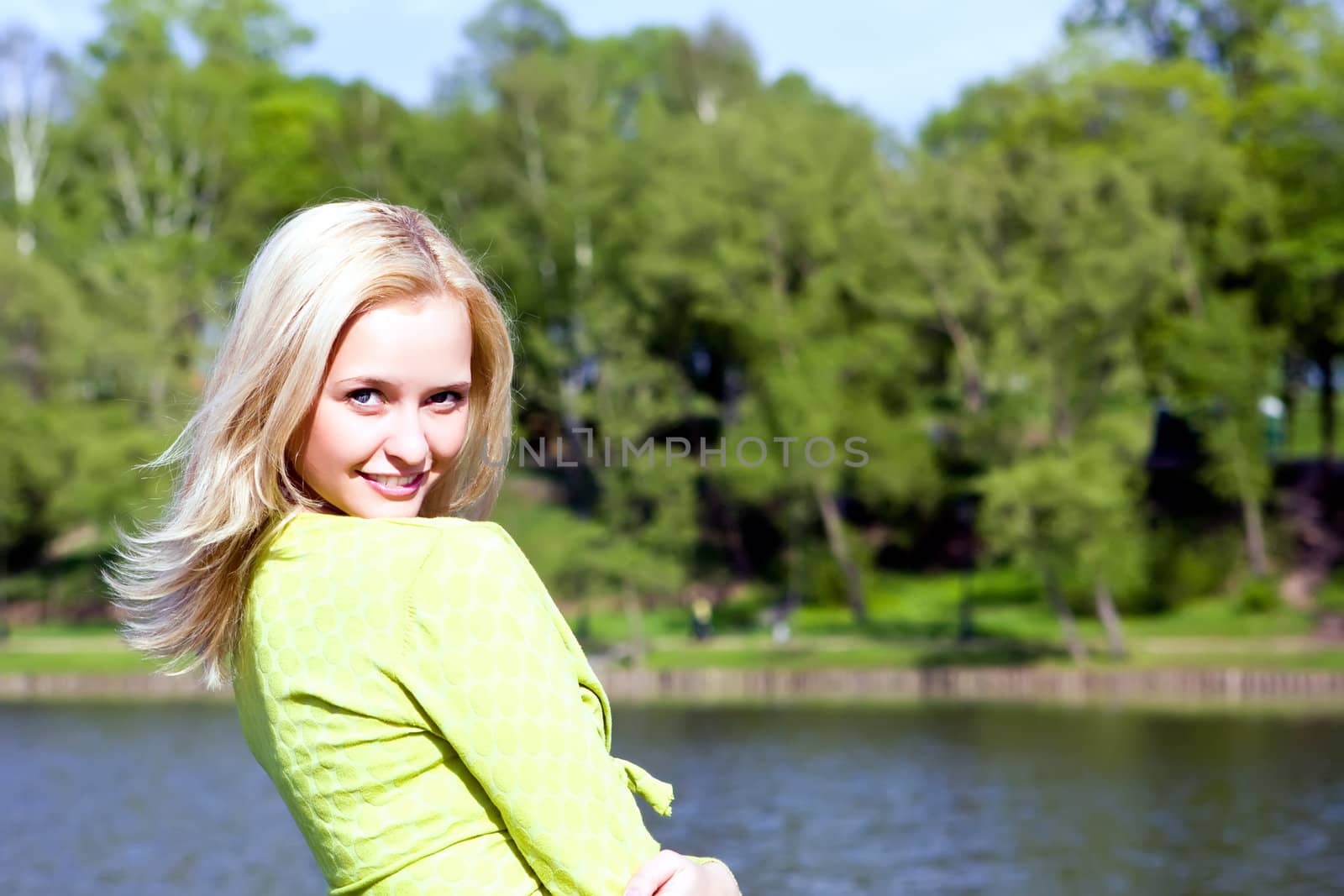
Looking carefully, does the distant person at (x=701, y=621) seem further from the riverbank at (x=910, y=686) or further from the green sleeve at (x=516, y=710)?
the green sleeve at (x=516, y=710)

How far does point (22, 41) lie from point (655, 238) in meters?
23.4

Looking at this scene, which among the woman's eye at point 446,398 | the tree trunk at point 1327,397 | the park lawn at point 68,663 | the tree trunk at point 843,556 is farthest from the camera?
the tree trunk at point 1327,397

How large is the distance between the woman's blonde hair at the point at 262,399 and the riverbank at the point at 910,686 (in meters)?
29.4

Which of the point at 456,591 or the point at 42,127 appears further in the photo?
the point at 42,127

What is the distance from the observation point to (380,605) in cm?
158

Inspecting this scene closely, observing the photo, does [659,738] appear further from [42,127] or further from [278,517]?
[42,127]

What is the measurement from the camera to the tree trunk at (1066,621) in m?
33.0

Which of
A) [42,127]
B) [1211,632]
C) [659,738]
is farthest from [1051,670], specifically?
[42,127]

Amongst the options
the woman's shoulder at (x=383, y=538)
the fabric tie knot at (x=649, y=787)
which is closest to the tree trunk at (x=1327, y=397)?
the fabric tie knot at (x=649, y=787)

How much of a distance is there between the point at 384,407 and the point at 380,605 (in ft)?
0.82

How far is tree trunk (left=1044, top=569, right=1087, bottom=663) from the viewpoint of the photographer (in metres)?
33.0

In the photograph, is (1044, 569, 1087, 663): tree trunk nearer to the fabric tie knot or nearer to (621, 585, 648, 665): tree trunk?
(621, 585, 648, 665): tree trunk

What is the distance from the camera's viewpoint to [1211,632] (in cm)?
3484

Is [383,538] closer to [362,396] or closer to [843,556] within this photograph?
[362,396]
